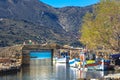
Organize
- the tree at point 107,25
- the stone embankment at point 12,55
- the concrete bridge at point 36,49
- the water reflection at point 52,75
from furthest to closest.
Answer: the concrete bridge at point 36,49 → the stone embankment at point 12,55 → the tree at point 107,25 → the water reflection at point 52,75

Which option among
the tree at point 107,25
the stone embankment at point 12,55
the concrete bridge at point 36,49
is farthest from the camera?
the concrete bridge at point 36,49

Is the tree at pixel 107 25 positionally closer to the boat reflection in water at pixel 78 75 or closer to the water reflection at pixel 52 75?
the water reflection at pixel 52 75

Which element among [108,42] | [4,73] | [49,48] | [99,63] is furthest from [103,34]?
[49,48]

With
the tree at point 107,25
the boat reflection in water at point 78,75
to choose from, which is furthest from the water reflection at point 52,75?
the tree at point 107,25

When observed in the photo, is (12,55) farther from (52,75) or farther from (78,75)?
(78,75)

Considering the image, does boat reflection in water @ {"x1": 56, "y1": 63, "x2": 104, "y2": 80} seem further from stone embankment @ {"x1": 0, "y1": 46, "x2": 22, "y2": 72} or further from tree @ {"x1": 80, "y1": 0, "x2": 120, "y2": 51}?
stone embankment @ {"x1": 0, "y1": 46, "x2": 22, "y2": 72}

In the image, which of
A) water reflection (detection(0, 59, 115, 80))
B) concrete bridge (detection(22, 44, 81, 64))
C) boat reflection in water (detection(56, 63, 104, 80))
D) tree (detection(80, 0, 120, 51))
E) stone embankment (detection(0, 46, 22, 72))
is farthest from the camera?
concrete bridge (detection(22, 44, 81, 64))

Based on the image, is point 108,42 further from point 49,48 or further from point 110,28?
point 49,48

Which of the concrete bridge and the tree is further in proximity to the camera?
the concrete bridge

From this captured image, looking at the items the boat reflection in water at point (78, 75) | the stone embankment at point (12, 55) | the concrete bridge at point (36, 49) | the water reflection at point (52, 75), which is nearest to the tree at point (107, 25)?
the water reflection at point (52, 75)

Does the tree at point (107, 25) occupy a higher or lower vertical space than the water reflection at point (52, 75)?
higher

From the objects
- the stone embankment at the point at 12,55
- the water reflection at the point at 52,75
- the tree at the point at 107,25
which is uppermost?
the tree at the point at 107,25

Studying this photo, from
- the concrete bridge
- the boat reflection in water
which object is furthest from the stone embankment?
the boat reflection in water

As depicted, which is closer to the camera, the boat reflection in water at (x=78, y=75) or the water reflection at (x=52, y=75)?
the boat reflection in water at (x=78, y=75)
